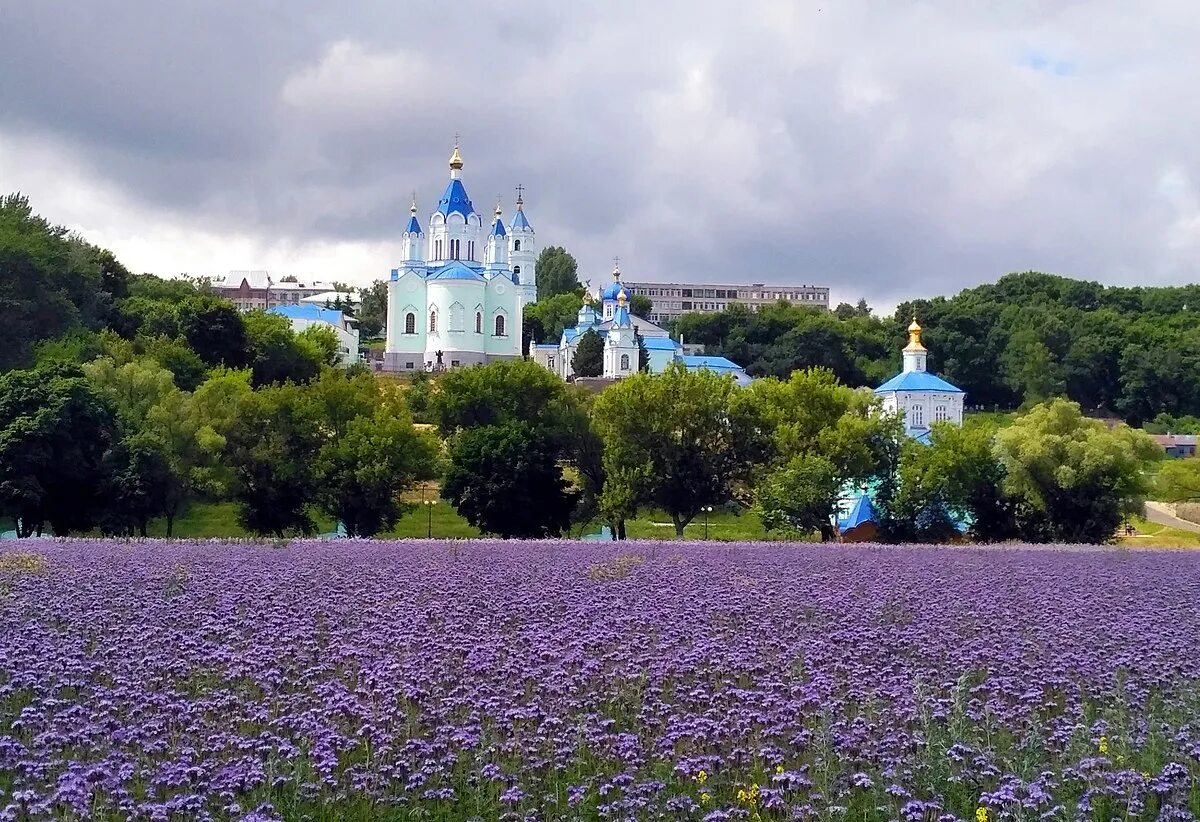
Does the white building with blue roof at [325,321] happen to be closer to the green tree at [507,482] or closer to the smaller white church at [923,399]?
the smaller white church at [923,399]

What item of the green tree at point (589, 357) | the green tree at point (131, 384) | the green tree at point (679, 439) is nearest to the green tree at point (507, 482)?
the green tree at point (679, 439)

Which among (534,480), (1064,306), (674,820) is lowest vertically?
(674,820)

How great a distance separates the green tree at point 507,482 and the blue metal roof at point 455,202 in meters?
73.9

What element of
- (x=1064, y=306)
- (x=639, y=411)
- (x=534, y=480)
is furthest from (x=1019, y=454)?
(x=1064, y=306)

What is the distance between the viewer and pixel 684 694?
33.9ft

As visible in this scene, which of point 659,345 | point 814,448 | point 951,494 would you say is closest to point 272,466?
point 814,448

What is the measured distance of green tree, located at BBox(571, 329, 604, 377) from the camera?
124 m

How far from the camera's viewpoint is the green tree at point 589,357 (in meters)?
124

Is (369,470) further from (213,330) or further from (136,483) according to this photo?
(213,330)

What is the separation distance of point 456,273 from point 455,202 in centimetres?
992

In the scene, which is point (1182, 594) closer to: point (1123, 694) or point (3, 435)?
point (1123, 694)

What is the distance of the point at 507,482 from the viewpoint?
153 ft

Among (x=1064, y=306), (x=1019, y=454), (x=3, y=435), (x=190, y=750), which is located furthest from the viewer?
(x=1064, y=306)

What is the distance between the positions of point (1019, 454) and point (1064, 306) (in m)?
104
